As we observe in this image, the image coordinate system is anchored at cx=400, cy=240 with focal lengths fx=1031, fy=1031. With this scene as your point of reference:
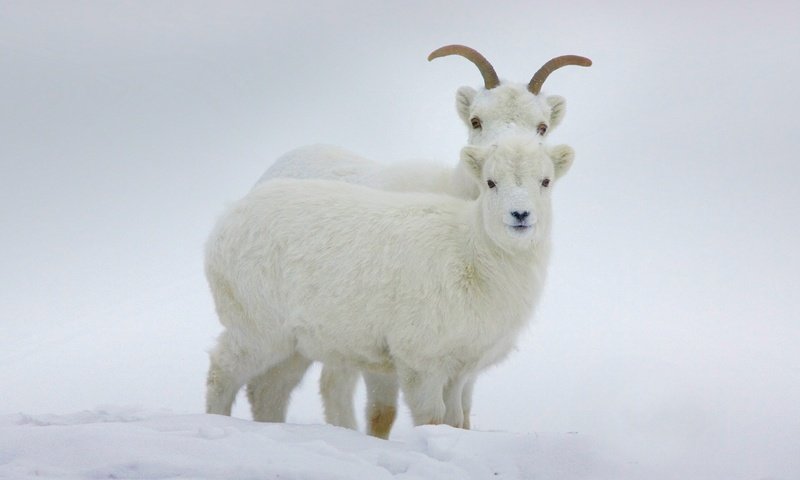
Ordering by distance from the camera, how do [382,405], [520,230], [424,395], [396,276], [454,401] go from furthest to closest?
[382,405] → [454,401] → [396,276] → [424,395] → [520,230]

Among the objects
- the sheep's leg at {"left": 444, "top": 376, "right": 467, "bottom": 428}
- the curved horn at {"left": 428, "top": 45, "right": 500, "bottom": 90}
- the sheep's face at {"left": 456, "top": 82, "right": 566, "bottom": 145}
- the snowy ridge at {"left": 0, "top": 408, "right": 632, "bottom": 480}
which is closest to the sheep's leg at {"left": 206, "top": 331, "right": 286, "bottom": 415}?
the snowy ridge at {"left": 0, "top": 408, "right": 632, "bottom": 480}

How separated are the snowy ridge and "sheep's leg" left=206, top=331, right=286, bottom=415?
1.17m

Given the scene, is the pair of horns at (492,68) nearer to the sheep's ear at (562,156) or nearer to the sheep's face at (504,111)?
the sheep's face at (504,111)

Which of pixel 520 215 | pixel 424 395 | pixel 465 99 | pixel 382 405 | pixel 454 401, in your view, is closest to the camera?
pixel 520 215

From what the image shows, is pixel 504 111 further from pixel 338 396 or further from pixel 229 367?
pixel 229 367

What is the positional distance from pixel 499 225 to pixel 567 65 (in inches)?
122

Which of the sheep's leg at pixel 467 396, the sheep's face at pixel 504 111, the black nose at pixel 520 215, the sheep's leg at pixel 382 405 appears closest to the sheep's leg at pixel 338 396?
the sheep's leg at pixel 382 405

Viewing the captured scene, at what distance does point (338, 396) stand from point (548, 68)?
373cm

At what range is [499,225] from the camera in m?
7.61

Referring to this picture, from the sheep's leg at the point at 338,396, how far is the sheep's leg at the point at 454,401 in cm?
194

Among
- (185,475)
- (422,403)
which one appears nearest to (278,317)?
(422,403)

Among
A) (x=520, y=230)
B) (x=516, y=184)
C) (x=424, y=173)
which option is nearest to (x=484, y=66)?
(x=424, y=173)

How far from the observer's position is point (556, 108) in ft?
32.1

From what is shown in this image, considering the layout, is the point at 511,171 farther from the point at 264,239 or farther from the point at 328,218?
the point at 264,239
